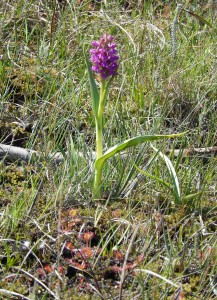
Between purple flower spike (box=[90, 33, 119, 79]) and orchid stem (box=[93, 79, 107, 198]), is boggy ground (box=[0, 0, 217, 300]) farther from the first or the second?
purple flower spike (box=[90, 33, 119, 79])

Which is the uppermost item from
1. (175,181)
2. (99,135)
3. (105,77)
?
(105,77)

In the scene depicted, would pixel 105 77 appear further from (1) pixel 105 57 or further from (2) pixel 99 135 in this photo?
(2) pixel 99 135

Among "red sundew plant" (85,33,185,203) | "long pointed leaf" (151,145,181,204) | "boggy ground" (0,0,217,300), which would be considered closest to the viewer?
"boggy ground" (0,0,217,300)

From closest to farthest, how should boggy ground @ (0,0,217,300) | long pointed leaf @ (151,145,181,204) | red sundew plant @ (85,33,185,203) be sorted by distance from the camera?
boggy ground @ (0,0,217,300), red sundew plant @ (85,33,185,203), long pointed leaf @ (151,145,181,204)

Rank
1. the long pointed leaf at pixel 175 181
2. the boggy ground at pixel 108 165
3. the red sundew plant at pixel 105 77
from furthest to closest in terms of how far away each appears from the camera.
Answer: the long pointed leaf at pixel 175 181 → the red sundew plant at pixel 105 77 → the boggy ground at pixel 108 165

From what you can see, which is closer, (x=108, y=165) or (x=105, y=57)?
(x=105, y=57)

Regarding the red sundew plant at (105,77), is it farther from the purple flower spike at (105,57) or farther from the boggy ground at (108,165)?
the boggy ground at (108,165)

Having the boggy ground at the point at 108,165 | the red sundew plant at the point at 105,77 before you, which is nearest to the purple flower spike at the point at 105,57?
the red sundew plant at the point at 105,77

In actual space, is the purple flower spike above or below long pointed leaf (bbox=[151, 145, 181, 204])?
above

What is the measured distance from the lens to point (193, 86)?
290cm

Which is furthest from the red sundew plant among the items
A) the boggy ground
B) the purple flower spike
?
the boggy ground

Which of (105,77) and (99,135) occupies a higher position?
(105,77)

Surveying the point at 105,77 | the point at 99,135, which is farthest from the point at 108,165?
the point at 105,77

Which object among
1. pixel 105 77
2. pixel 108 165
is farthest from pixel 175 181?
pixel 105 77
